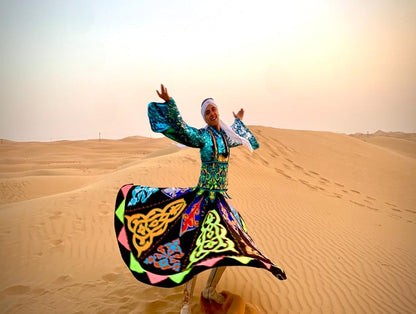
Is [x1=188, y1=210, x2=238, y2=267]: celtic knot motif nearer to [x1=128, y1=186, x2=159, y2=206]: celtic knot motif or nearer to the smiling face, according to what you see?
[x1=128, y1=186, x2=159, y2=206]: celtic knot motif

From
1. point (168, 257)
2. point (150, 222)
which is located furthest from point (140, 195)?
point (168, 257)

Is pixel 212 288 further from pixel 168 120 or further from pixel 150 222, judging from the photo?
pixel 168 120

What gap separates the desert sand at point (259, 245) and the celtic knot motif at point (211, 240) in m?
1.29

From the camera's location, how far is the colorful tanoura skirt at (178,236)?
260cm

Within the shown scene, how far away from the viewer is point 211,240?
9.36ft

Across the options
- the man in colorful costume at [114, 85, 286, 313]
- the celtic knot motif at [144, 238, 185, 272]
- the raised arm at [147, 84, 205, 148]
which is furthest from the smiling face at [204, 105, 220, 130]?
the celtic knot motif at [144, 238, 185, 272]

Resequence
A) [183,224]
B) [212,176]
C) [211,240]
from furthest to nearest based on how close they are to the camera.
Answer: [212,176], [183,224], [211,240]

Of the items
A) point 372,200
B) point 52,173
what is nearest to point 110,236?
point 372,200

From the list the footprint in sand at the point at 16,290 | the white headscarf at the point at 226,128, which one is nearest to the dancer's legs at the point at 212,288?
the white headscarf at the point at 226,128

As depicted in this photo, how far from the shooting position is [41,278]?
15.3 feet

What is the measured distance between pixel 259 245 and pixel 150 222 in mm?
3273

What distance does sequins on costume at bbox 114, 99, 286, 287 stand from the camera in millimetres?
2650

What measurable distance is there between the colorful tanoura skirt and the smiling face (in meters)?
0.85

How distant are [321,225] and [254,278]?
332cm
